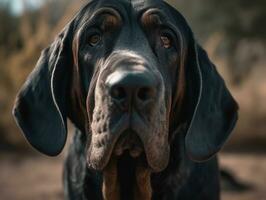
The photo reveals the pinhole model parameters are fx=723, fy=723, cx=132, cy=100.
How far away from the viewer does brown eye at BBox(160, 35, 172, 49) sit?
4.39 metres

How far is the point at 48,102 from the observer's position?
15.2ft

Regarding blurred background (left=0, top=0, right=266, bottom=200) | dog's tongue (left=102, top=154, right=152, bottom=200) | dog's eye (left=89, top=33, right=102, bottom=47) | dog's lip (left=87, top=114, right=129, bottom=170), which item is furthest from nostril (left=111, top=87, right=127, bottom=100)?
blurred background (left=0, top=0, right=266, bottom=200)

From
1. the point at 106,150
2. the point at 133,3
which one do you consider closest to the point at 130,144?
the point at 106,150

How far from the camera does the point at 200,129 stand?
4566 mm

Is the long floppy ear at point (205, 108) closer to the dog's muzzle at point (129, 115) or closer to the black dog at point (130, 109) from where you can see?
the black dog at point (130, 109)

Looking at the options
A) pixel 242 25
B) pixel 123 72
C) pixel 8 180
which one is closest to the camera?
pixel 123 72

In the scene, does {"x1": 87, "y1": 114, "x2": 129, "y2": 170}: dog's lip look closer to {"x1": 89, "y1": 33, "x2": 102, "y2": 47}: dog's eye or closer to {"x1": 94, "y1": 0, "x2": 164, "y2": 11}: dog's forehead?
{"x1": 89, "y1": 33, "x2": 102, "y2": 47}: dog's eye

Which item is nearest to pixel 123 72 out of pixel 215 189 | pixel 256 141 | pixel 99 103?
pixel 99 103

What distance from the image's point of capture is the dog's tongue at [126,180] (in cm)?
433

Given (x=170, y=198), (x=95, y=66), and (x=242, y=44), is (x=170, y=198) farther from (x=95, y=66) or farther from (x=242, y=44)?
(x=242, y=44)

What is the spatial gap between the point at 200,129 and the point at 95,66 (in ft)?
2.63

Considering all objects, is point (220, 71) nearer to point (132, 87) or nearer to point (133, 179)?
point (133, 179)

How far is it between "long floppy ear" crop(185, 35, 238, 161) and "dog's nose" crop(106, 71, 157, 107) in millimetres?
786

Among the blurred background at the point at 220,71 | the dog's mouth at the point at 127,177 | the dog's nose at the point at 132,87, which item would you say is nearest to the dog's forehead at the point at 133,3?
the dog's nose at the point at 132,87
